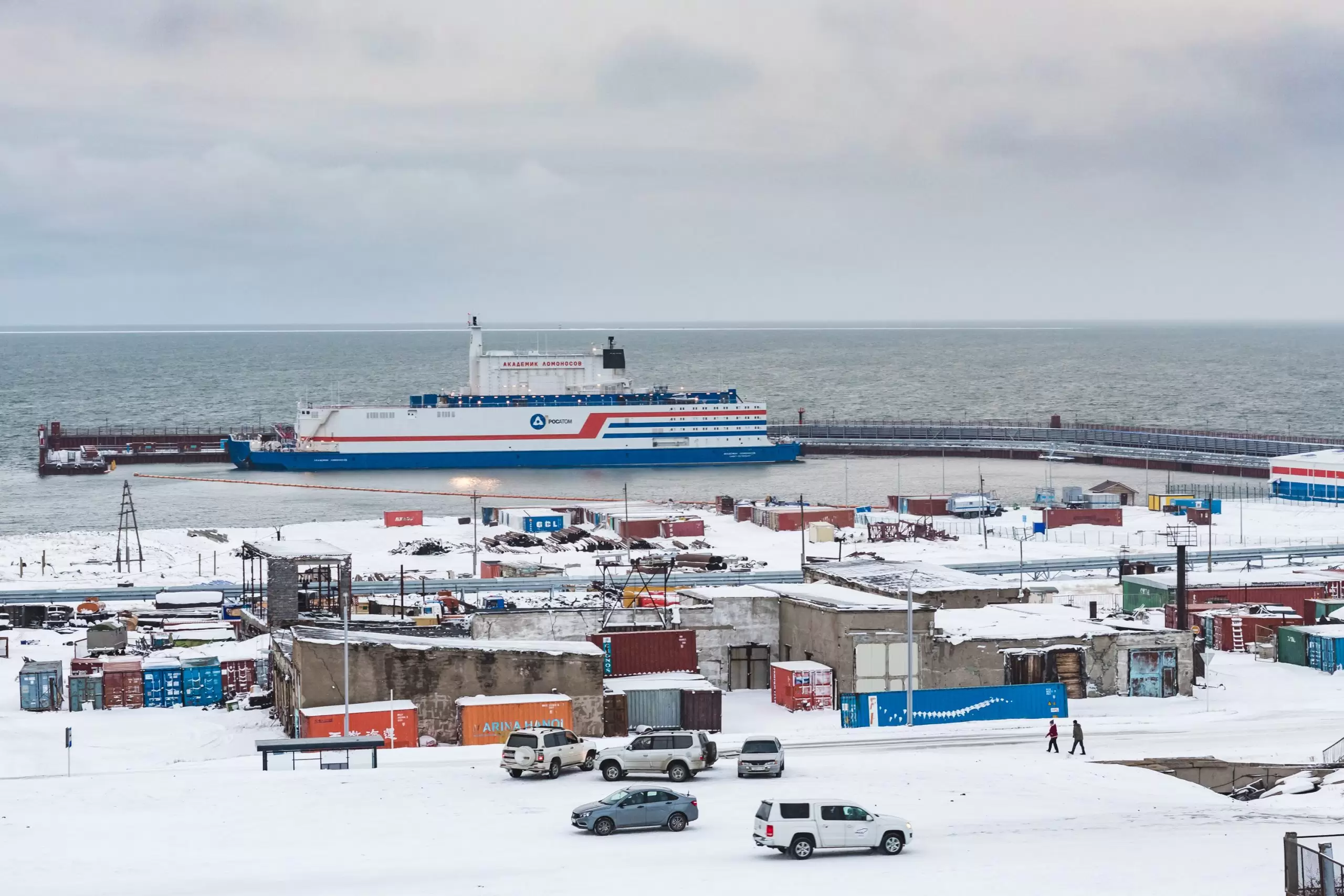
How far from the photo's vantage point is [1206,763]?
2495cm

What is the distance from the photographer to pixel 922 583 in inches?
1487

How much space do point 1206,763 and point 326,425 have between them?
81534 mm

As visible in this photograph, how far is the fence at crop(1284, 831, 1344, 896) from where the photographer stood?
49.0ft

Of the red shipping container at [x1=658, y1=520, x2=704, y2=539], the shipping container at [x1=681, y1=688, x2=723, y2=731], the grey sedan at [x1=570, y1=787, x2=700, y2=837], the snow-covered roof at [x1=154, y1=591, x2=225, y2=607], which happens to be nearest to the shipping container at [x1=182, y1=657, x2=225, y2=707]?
the shipping container at [x1=681, y1=688, x2=723, y2=731]

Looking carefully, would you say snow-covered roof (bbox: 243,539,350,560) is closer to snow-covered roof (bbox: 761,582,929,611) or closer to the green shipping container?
snow-covered roof (bbox: 761,582,929,611)

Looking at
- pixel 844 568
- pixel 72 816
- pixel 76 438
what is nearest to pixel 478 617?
pixel 844 568

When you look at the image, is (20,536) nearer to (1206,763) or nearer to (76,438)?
(76,438)

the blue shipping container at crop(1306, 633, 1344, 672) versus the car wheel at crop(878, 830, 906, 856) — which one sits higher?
the car wheel at crop(878, 830, 906, 856)

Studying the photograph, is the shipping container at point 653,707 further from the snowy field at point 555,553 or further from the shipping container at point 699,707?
the snowy field at point 555,553

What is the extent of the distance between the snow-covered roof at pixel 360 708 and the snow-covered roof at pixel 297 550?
27.7ft

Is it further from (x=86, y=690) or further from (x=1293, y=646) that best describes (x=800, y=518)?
(x=86, y=690)

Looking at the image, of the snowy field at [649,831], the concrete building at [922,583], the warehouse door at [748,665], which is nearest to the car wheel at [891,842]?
the snowy field at [649,831]

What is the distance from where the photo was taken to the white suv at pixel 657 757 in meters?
22.8

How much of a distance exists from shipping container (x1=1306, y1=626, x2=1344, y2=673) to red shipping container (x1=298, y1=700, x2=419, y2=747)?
19736 millimetres
